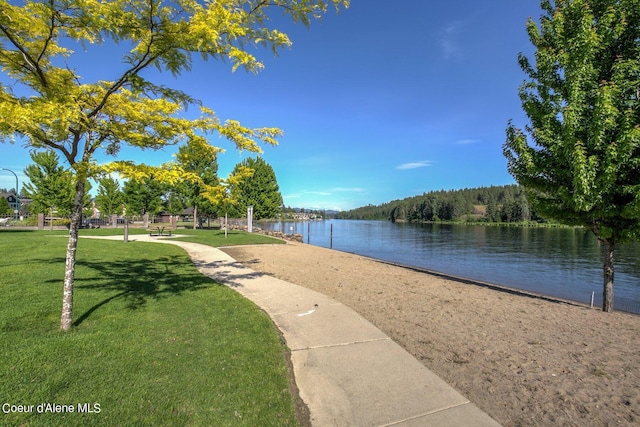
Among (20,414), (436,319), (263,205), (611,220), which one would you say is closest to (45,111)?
(20,414)

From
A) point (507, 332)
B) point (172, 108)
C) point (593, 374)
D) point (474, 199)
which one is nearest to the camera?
point (593, 374)

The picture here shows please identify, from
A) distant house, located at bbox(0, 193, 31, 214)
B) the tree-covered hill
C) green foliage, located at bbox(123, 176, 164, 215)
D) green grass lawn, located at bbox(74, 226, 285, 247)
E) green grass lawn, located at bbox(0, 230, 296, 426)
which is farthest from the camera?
the tree-covered hill

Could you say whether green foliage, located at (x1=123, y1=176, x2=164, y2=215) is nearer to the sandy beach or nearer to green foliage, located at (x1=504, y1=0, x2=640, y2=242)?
the sandy beach

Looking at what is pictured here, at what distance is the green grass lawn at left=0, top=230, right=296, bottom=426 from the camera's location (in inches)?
115

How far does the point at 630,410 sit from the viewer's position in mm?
3492

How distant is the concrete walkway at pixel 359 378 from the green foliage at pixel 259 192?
1743 inches

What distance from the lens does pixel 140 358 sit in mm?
3916

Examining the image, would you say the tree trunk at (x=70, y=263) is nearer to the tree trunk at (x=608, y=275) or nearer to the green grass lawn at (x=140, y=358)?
the green grass lawn at (x=140, y=358)

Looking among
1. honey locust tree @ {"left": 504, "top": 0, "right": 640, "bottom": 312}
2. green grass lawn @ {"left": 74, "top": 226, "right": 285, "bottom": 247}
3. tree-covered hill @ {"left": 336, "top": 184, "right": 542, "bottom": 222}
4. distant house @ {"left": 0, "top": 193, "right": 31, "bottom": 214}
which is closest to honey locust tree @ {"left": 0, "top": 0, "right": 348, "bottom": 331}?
honey locust tree @ {"left": 504, "top": 0, "right": 640, "bottom": 312}

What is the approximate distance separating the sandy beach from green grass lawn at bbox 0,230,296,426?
2.38 m

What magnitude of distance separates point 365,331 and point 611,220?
7.05 metres

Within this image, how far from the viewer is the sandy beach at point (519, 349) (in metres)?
3.54

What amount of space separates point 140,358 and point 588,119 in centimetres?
1008

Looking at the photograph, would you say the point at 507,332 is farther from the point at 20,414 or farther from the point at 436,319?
the point at 20,414
